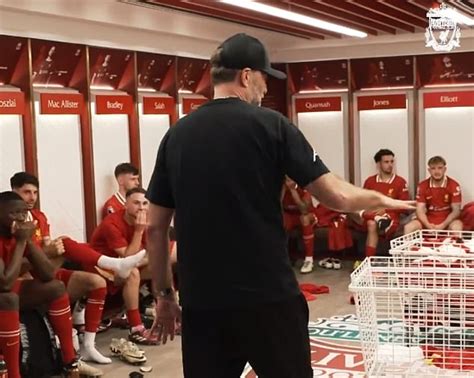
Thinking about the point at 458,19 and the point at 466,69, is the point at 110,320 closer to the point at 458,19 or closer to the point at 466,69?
the point at 458,19

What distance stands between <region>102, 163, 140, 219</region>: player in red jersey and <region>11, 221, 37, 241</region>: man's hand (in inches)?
81.2

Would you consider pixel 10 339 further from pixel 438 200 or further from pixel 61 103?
pixel 438 200

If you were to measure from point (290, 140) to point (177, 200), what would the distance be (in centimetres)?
38

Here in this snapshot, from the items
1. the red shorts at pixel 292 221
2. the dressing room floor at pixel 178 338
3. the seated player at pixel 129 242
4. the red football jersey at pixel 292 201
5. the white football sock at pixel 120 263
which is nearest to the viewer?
the dressing room floor at pixel 178 338

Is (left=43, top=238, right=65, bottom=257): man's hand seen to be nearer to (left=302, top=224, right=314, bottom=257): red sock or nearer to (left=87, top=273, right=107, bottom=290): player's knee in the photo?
(left=87, top=273, right=107, bottom=290): player's knee

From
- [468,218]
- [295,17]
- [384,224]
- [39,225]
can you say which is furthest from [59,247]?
[468,218]

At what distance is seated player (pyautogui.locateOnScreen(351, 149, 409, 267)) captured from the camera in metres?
8.02

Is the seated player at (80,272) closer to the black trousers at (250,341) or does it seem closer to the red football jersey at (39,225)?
the red football jersey at (39,225)

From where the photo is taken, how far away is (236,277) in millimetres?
2029

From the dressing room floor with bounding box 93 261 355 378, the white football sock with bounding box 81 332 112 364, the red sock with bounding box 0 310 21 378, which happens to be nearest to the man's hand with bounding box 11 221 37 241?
the red sock with bounding box 0 310 21 378

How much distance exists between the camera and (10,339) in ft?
14.2

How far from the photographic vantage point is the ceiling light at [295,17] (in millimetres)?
6188

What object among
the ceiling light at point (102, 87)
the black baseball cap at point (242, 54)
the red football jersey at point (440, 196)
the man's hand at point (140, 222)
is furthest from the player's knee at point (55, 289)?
the red football jersey at point (440, 196)

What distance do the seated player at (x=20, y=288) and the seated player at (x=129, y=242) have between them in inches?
35.9
